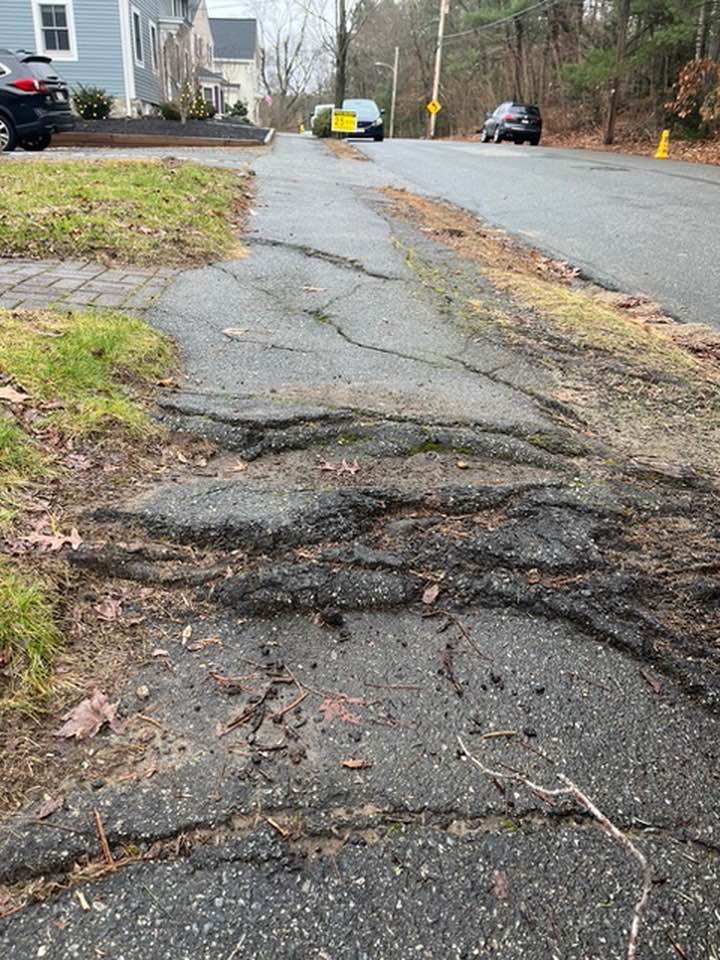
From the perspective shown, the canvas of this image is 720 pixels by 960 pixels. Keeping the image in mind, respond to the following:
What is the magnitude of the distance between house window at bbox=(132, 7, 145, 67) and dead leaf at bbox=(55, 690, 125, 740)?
24.5m

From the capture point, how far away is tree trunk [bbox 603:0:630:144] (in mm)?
24297

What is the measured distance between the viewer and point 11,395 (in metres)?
2.86

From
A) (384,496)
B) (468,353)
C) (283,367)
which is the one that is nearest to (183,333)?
(283,367)

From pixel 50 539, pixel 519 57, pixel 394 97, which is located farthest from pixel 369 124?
pixel 394 97

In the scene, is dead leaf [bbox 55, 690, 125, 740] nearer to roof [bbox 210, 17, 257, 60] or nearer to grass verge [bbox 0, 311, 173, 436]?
grass verge [bbox 0, 311, 173, 436]

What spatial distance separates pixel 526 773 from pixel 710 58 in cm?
2698

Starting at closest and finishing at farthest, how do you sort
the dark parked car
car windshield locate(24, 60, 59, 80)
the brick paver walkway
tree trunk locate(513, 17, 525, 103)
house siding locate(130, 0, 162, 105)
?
the brick paver walkway
car windshield locate(24, 60, 59, 80)
house siding locate(130, 0, 162, 105)
the dark parked car
tree trunk locate(513, 17, 525, 103)

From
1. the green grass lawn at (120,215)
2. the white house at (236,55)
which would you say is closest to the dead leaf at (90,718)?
the green grass lawn at (120,215)

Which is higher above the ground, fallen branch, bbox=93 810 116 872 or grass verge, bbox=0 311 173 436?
grass verge, bbox=0 311 173 436

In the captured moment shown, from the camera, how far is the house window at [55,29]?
66.3 feet

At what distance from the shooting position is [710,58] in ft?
75.2

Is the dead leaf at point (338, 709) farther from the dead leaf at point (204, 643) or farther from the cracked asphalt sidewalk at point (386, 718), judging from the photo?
the dead leaf at point (204, 643)

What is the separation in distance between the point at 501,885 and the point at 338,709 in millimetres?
522

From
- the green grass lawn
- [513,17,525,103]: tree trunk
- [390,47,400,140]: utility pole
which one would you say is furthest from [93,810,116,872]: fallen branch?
[390,47,400,140]: utility pole
